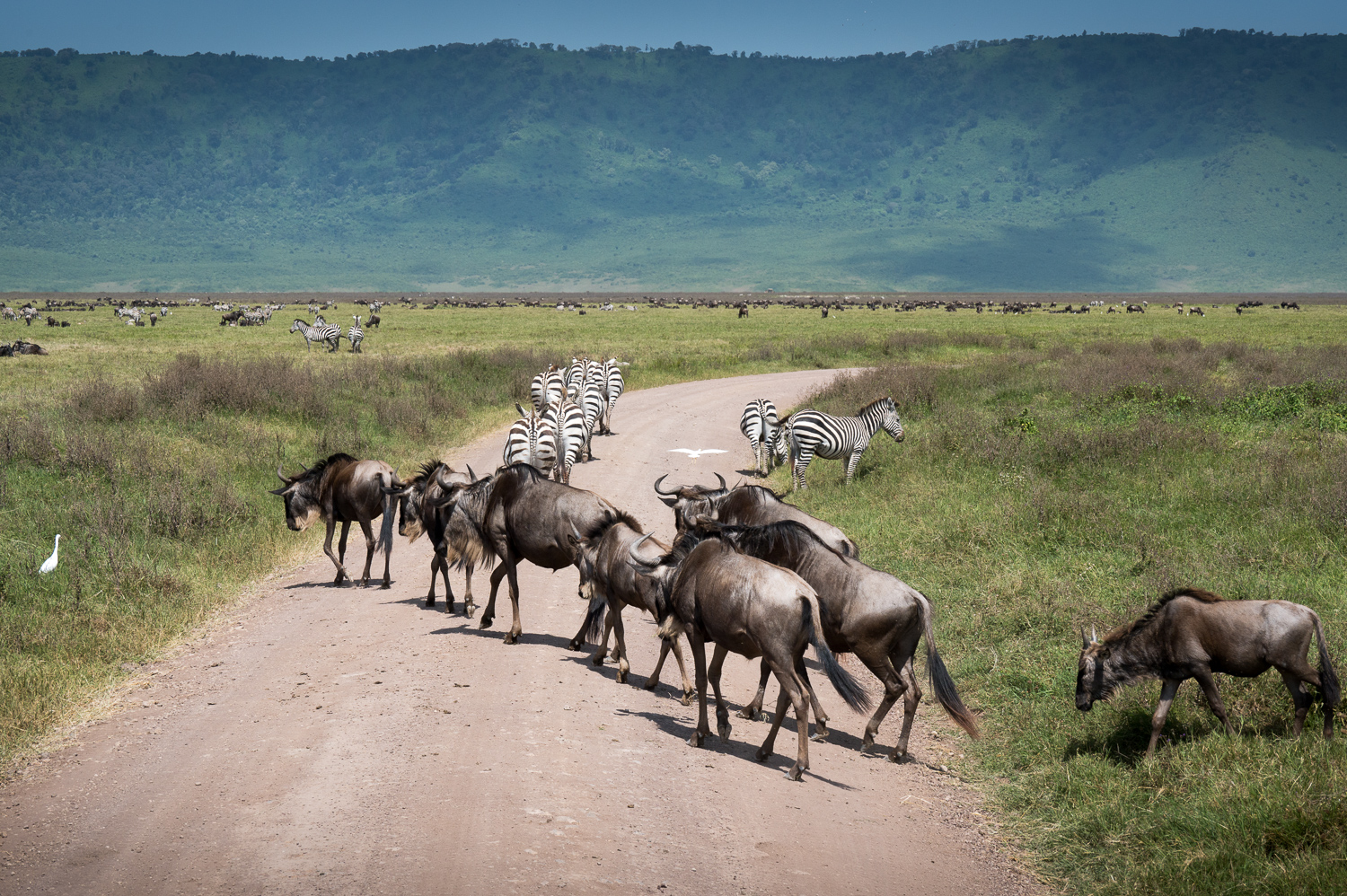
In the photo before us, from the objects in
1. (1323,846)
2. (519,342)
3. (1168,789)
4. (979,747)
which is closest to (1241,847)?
(1323,846)

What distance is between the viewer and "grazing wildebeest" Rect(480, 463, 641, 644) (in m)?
10.4

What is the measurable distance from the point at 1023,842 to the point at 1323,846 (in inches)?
66.9

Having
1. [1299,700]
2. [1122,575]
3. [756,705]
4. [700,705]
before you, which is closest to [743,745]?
[700,705]

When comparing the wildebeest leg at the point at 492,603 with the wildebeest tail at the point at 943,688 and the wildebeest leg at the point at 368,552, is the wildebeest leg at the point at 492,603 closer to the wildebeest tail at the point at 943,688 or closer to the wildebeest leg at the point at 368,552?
the wildebeest leg at the point at 368,552

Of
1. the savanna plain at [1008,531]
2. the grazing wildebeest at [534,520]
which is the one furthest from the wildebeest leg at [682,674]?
the savanna plain at [1008,531]

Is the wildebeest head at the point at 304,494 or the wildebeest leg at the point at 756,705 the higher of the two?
the wildebeest head at the point at 304,494

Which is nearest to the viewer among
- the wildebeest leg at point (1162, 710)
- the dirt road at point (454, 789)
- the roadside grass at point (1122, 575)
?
the dirt road at point (454, 789)

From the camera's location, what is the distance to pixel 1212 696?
24.3 feet

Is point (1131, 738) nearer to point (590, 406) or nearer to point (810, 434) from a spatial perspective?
point (810, 434)

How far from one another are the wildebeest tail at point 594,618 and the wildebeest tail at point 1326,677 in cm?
578

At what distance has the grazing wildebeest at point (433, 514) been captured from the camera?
466 inches

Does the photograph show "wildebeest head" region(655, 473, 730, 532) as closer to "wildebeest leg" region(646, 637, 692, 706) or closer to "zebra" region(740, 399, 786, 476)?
"wildebeest leg" region(646, 637, 692, 706)

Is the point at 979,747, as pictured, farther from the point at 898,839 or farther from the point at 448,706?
the point at 448,706

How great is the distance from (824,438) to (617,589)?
950 centimetres
